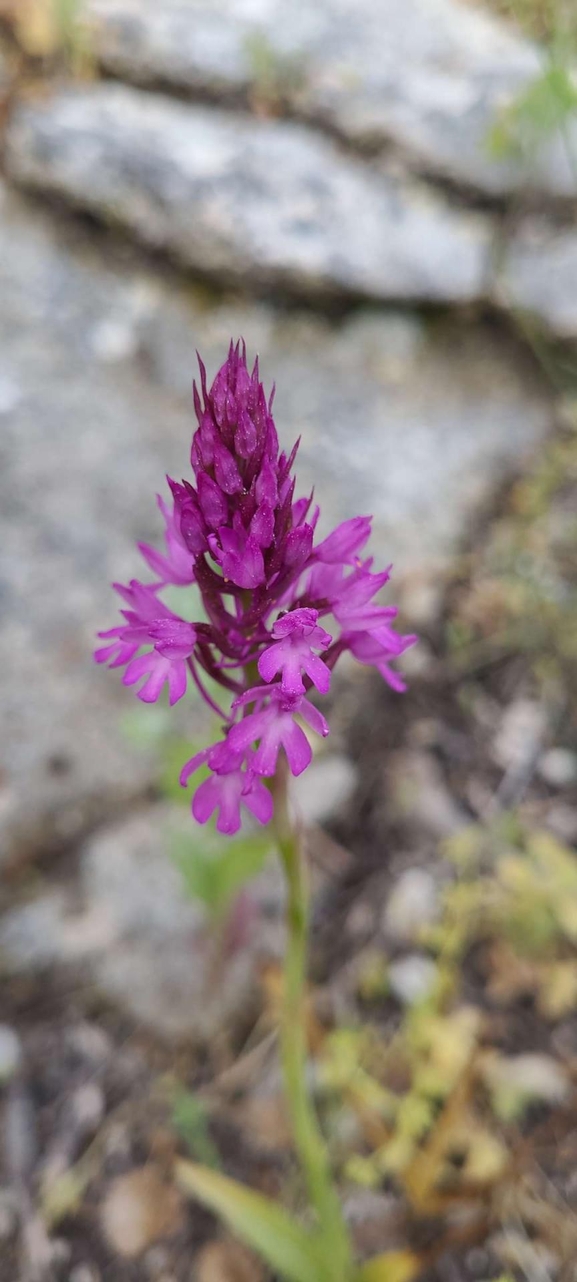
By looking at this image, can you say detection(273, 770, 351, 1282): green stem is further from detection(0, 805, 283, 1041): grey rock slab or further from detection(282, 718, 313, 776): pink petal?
detection(0, 805, 283, 1041): grey rock slab

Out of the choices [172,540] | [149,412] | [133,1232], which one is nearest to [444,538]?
[149,412]

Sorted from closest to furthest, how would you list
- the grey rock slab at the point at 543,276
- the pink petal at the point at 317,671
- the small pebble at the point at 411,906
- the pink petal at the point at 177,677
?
the pink petal at the point at 317,671 → the pink petal at the point at 177,677 → the small pebble at the point at 411,906 → the grey rock slab at the point at 543,276

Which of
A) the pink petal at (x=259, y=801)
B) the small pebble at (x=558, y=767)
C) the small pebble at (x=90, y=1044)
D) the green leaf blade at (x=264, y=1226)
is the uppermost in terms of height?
the small pebble at (x=558, y=767)

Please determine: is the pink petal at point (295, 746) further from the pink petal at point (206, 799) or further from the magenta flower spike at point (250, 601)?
the pink petal at point (206, 799)

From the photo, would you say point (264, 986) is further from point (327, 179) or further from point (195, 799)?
point (327, 179)

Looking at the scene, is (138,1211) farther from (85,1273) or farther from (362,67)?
(362,67)

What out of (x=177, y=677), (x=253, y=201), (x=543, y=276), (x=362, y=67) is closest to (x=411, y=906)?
(x=177, y=677)

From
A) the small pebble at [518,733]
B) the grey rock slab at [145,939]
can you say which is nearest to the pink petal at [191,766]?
the grey rock slab at [145,939]
